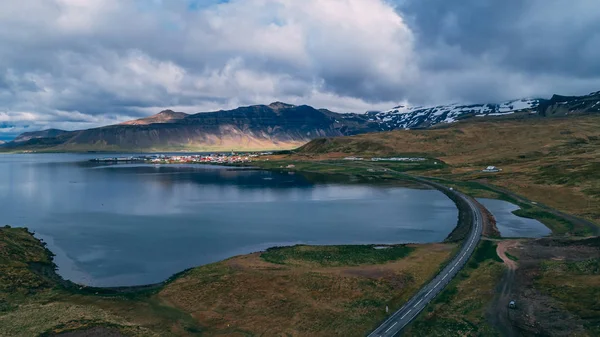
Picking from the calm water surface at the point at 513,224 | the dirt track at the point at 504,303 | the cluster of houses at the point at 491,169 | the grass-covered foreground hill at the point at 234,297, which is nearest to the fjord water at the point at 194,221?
the grass-covered foreground hill at the point at 234,297

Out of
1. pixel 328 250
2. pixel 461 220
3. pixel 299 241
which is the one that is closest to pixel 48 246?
pixel 299 241

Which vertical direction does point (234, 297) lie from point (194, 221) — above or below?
below

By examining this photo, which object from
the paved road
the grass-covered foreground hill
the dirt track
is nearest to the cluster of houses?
the paved road

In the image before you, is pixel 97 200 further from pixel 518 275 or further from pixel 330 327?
pixel 518 275

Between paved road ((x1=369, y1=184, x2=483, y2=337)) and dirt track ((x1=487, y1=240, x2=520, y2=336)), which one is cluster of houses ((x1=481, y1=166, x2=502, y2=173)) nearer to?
paved road ((x1=369, y1=184, x2=483, y2=337))

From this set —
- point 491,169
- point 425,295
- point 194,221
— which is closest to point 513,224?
point 425,295

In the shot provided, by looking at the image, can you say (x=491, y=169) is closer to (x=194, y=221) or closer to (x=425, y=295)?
(x=194, y=221)
